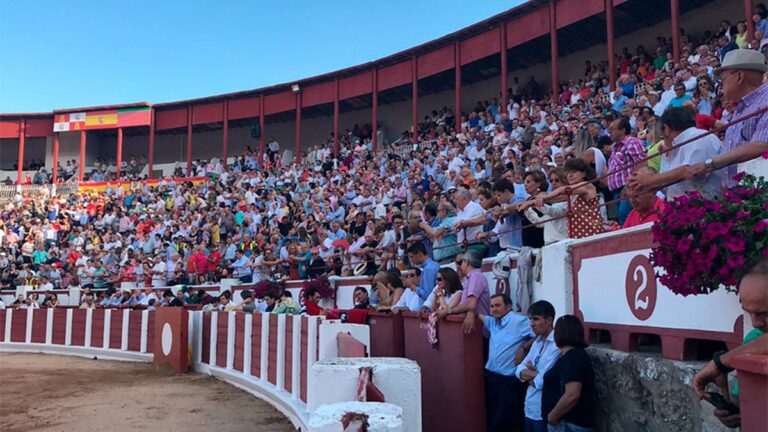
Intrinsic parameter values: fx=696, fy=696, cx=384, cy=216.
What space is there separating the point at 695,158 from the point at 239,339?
26.7ft

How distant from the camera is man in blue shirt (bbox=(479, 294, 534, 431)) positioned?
4.61 meters

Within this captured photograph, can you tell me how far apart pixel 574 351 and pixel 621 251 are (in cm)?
65

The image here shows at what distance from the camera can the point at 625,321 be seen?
13.1 ft

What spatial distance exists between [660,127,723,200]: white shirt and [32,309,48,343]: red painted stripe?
642 inches

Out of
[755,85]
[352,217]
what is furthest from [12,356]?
[755,85]

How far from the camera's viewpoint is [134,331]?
1437 cm

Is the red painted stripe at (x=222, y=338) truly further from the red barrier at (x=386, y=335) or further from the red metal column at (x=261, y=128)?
the red metal column at (x=261, y=128)

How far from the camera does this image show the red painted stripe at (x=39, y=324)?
16609 millimetres

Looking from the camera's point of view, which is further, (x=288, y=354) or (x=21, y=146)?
(x=21, y=146)

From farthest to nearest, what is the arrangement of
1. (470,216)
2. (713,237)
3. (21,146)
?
(21,146) < (470,216) < (713,237)

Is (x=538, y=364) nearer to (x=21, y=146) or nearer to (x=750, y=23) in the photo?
(x=750, y=23)

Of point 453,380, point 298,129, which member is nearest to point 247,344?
point 453,380

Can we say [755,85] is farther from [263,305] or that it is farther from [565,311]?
[263,305]

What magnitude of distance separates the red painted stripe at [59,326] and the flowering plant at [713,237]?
15949mm
